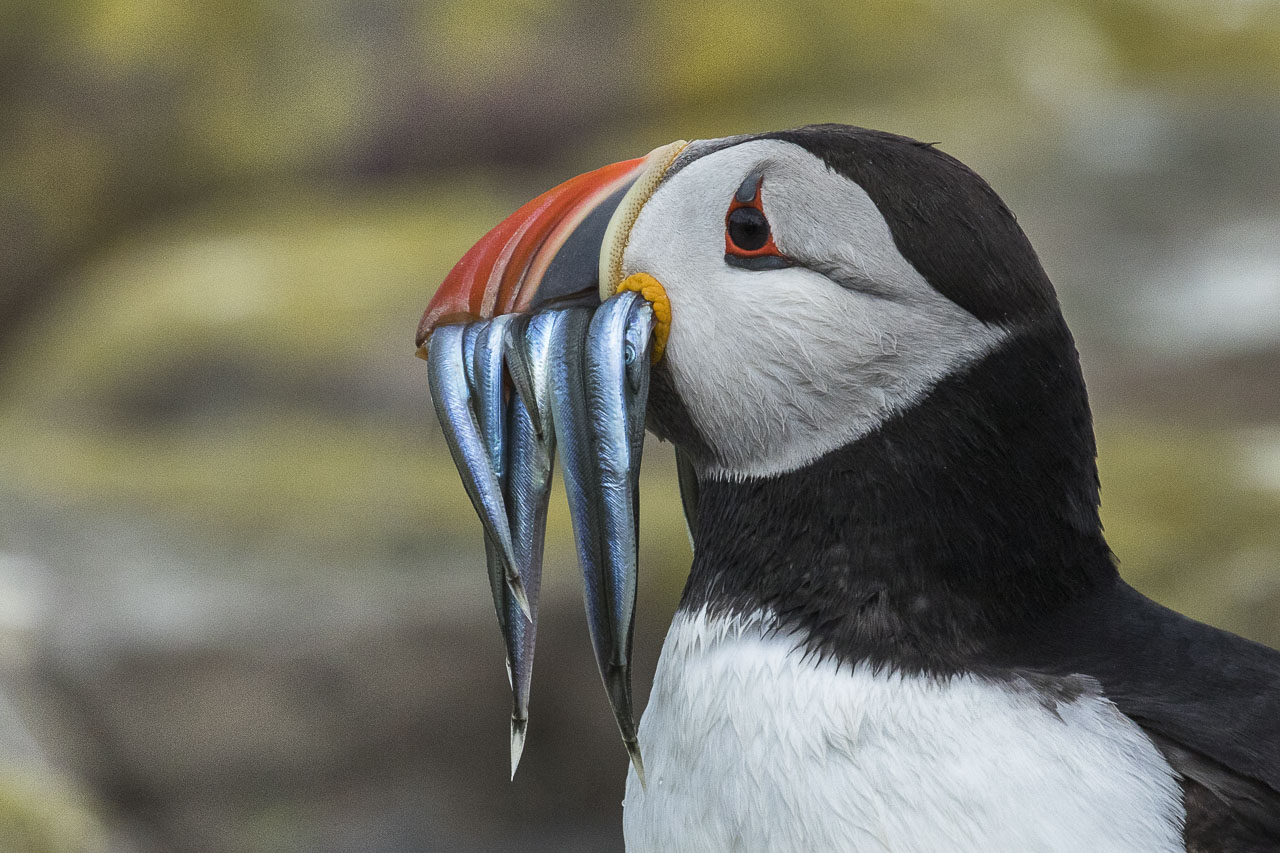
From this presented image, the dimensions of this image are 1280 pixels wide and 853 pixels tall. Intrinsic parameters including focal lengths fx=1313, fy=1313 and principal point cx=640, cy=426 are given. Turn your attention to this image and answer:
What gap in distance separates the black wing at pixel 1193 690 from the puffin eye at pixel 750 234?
451 mm

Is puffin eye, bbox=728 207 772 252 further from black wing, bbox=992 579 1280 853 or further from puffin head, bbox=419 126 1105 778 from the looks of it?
black wing, bbox=992 579 1280 853

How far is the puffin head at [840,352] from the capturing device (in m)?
1.27

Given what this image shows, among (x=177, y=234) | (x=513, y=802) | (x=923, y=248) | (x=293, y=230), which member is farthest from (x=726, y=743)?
(x=177, y=234)

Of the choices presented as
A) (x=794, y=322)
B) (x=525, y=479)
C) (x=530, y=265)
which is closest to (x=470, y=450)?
(x=525, y=479)

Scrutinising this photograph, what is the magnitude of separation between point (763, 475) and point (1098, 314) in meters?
3.51

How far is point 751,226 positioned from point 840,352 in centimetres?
15

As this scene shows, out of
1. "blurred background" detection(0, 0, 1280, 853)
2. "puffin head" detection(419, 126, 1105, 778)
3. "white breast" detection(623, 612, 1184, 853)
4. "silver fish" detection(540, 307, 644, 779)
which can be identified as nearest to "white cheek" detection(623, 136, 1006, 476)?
"puffin head" detection(419, 126, 1105, 778)

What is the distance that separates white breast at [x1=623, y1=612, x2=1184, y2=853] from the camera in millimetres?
1175

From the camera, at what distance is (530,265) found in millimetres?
1351

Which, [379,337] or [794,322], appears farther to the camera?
[379,337]

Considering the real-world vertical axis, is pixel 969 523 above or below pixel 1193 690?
above

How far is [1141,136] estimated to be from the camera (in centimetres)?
498

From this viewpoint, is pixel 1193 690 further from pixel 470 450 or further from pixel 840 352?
pixel 470 450

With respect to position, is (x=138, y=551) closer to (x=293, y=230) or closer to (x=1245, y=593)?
(x=293, y=230)
